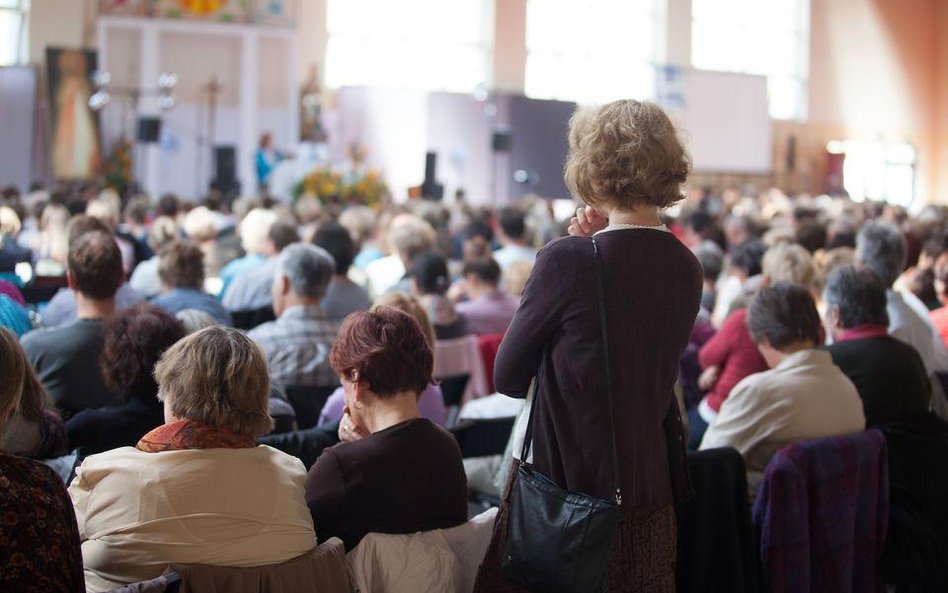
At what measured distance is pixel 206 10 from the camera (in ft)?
53.7

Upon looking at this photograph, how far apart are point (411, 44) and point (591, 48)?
11.5 ft

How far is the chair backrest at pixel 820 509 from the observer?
301 cm

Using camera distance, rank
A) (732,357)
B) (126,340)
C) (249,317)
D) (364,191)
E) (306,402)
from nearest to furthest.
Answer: (126,340) < (306,402) < (732,357) < (249,317) < (364,191)

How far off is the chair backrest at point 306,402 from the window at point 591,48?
16.2m

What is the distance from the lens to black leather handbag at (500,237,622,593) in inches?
80.2

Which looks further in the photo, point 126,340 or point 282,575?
point 126,340

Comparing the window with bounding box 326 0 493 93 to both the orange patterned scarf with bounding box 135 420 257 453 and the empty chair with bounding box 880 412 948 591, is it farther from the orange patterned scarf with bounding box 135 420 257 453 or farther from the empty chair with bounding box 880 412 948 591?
the orange patterned scarf with bounding box 135 420 257 453

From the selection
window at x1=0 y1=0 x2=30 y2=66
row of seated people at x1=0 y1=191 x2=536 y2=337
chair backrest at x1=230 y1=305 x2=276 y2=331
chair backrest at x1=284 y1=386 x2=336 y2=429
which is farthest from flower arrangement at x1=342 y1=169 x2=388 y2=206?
chair backrest at x1=284 y1=386 x2=336 y2=429

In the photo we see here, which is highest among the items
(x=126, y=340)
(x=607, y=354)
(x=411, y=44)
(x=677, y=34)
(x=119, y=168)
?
(x=677, y=34)

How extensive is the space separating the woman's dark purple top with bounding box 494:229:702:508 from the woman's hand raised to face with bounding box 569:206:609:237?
0.51 ft

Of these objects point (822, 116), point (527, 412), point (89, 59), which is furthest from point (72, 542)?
point (822, 116)

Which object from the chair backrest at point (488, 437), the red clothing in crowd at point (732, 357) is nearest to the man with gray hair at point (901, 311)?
the red clothing in crowd at point (732, 357)

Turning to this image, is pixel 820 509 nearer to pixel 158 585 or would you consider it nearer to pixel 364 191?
pixel 158 585

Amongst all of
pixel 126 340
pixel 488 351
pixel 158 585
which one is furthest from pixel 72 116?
pixel 158 585
